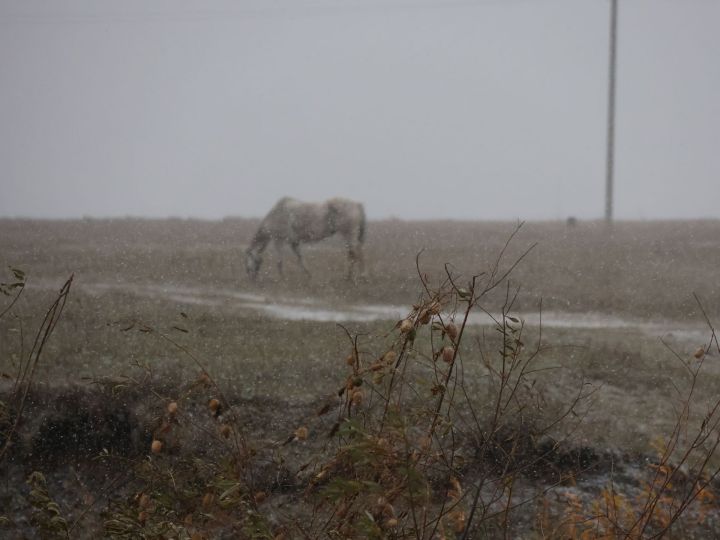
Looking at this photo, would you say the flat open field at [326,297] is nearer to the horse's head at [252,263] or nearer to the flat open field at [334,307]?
the flat open field at [334,307]

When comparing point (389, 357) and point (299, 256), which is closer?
point (389, 357)

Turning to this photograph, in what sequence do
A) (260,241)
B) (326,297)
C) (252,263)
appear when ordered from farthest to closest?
(260,241), (252,263), (326,297)

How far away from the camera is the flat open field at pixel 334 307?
804 cm

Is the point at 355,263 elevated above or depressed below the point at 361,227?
below

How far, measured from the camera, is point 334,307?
489 inches

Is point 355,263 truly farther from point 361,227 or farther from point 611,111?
point 611,111

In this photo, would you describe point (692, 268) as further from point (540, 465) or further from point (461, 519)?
point (461, 519)

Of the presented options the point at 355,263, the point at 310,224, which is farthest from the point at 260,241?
the point at 310,224

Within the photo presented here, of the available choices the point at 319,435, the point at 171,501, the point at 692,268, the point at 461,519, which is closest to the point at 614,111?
the point at 692,268

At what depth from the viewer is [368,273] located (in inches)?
556

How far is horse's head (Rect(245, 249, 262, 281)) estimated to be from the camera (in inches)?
545

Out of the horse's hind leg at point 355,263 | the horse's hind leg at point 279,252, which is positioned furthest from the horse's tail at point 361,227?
the horse's hind leg at point 279,252

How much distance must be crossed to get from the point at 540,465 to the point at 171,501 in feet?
17.1

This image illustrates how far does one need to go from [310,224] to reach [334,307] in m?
6.94
